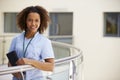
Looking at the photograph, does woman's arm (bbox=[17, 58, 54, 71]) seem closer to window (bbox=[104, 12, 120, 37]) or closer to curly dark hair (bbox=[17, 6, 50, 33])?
curly dark hair (bbox=[17, 6, 50, 33])

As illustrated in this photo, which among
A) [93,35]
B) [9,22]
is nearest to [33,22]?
[93,35]

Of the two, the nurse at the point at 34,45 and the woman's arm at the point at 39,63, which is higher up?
the nurse at the point at 34,45

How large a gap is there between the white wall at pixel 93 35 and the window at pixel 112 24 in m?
0.24

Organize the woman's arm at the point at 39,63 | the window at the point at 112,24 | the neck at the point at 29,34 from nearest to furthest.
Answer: the woman's arm at the point at 39,63 → the neck at the point at 29,34 → the window at the point at 112,24

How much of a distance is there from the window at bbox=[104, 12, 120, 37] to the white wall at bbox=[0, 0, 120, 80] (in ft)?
0.78

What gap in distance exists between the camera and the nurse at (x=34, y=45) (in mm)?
2404

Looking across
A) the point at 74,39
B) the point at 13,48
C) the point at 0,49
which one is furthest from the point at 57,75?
the point at 74,39

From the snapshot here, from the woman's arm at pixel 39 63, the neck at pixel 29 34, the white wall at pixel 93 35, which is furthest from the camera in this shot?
the white wall at pixel 93 35

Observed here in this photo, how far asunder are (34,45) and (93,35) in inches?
314

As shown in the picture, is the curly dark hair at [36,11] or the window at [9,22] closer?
the curly dark hair at [36,11]

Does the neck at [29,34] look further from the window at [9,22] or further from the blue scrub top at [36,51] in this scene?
the window at [9,22]

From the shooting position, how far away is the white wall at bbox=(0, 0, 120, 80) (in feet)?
33.7

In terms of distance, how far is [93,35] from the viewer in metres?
10.3

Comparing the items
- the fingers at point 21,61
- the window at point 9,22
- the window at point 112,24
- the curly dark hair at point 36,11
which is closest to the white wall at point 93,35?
the window at point 112,24
